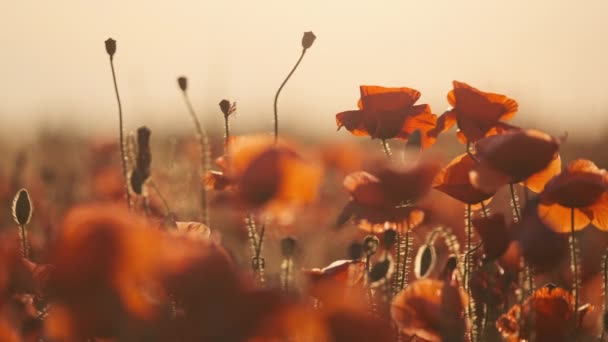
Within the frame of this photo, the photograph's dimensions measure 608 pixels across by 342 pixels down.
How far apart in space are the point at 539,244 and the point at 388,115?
58cm

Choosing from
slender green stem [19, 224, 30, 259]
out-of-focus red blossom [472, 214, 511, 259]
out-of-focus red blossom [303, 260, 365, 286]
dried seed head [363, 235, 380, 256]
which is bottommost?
slender green stem [19, 224, 30, 259]

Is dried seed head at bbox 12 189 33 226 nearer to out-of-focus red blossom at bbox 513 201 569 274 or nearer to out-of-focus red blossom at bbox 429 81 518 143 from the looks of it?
out-of-focus red blossom at bbox 429 81 518 143

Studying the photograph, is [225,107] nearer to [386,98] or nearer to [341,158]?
[386,98]

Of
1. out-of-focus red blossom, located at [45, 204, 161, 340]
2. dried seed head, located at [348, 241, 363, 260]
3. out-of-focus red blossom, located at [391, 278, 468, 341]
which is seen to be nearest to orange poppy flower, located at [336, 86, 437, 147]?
dried seed head, located at [348, 241, 363, 260]

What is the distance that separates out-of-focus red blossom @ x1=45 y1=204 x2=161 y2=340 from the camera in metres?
0.86

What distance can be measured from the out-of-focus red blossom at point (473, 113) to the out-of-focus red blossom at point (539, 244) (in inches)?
14.9

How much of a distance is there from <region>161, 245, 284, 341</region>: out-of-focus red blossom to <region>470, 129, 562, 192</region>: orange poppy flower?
0.61 meters

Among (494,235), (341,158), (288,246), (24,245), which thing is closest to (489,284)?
(494,235)

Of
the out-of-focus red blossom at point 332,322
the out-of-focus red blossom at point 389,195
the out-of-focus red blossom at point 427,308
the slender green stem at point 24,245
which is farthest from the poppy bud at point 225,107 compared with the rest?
the out-of-focus red blossom at point 332,322

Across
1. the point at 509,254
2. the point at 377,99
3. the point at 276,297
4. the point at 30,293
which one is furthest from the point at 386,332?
the point at 377,99

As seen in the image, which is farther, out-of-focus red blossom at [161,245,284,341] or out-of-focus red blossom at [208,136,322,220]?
out-of-focus red blossom at [208,136,322,220]

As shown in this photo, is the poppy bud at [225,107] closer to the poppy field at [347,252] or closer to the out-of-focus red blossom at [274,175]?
the poppy field at [347,252]

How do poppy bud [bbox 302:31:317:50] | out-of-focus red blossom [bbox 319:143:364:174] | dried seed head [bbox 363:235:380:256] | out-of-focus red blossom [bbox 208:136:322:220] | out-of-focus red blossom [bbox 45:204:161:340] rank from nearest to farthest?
out-of-focus red blossom [bbox 45:204:161:340] < out-of-focus red blossom [bbox 208:136:322:220] < dried seed head [bbox 363:235:380:256] < poppy bud [bbox 302:31:317:50] < out-of-focus red blossom [bbox 319:143:364:174]

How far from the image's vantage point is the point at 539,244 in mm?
1332
